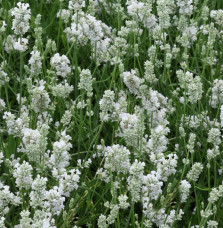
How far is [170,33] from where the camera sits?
4062 millimetres

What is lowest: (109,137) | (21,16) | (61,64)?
(109,137)

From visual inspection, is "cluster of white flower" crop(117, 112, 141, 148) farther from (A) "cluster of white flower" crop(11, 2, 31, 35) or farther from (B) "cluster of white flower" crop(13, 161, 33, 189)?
(A) "cluster of white flower" crop(11, 2, 31, 35)

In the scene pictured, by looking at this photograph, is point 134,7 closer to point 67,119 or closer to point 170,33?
point 170,33

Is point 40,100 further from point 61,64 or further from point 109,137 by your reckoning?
point 109,137

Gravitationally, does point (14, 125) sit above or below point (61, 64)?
below

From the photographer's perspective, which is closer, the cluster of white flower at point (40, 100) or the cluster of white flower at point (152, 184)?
the cluster of white flower at point (152, 184)

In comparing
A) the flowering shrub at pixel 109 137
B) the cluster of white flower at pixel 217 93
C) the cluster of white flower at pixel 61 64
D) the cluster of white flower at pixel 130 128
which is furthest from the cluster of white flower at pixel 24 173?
the cluster of white flower at pixel 217 93

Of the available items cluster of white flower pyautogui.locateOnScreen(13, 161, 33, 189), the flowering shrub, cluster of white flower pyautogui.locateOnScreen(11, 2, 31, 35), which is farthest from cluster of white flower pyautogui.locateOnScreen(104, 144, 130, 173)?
cluster of white flower pyautogui.locateOnScreen(11, 2, 31, 35)

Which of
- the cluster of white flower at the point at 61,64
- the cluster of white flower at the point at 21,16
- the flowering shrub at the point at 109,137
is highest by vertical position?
the cluster of white flower at the point at 21,16

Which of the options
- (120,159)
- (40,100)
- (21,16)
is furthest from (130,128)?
(21,16)

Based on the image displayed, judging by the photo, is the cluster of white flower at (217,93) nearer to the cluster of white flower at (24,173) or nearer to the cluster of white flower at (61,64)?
the cluster of white flower at (61,64)

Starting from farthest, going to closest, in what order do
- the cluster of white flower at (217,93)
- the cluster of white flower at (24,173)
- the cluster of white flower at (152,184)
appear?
the cluster of white flower at (217,93) → the cluster of white flower at (152,184) → the cluster of white flower at (24,173)

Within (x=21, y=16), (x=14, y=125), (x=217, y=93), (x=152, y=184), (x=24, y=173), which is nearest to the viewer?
(x=24, y=173)

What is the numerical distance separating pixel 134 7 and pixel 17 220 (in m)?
1.59
